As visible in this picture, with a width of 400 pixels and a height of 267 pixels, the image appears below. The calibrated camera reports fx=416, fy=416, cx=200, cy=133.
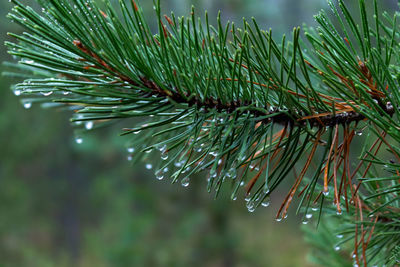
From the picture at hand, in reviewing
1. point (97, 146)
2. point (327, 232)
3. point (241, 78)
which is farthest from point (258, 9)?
point (241, 78)

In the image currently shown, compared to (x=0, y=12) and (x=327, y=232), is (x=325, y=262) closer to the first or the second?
(x=327, y=232)

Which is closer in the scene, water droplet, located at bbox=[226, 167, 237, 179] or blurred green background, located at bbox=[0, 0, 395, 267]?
water droplet, located at bbox=[226, 167, 237, 179]

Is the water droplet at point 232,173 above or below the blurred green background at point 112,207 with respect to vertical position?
above

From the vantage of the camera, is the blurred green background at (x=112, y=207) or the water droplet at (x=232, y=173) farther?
the blurred green background at (x=112, y=207)

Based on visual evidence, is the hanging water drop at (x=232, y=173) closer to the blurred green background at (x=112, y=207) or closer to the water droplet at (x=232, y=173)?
the water droplet at (x=232, y=173)

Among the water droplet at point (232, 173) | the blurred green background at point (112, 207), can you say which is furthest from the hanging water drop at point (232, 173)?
the blurred green background at point (112, 207)

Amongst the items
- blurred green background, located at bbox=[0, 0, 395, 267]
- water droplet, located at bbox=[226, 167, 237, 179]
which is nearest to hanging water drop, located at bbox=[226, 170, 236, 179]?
water droplet, located at bbox=[226, 167, 237, 179]

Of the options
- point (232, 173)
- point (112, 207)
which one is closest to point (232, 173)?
point (232, 173)

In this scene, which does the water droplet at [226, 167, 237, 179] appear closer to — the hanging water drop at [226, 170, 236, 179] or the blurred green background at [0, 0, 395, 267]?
the hanging water drop at [226, 170, 236, 179]
